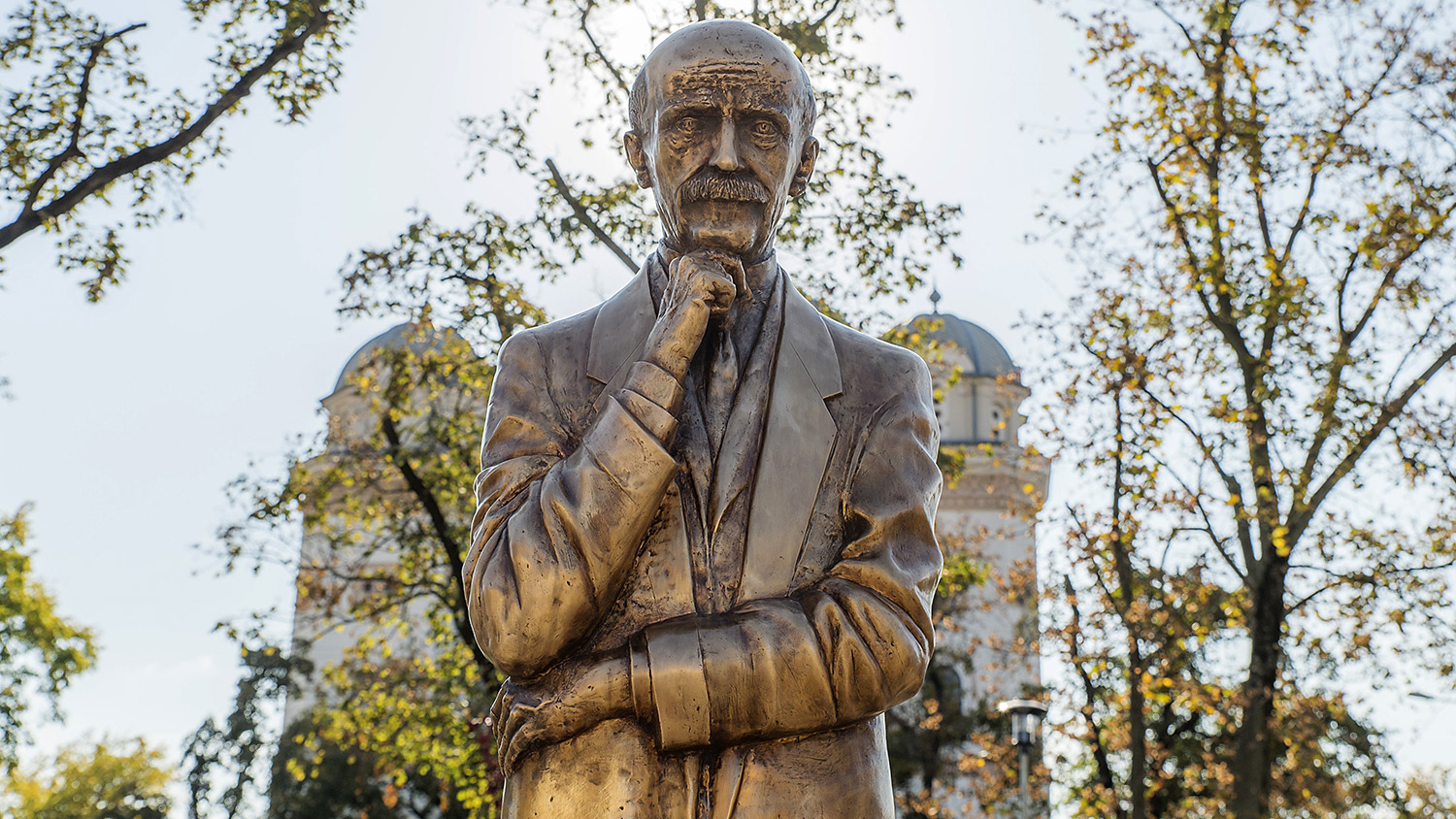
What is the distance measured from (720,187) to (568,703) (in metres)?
1.07

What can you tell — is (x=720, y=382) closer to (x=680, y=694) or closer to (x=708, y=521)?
(x=708, y=521)

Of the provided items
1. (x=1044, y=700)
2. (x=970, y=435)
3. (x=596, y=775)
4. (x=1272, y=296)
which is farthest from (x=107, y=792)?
(x=596, y=775)

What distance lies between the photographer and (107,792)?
34.8 m

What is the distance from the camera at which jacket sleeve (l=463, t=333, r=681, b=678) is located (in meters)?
2.66

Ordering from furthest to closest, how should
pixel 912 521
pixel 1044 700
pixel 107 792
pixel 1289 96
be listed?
pixel 107 792
pixel 1044 700
pixel 1289 96
pixel 912 521

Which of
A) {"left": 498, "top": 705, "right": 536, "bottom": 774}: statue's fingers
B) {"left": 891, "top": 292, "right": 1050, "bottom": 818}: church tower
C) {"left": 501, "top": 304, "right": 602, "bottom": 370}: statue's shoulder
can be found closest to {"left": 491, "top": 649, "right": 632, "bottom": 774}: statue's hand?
{"left": 498, "top": 705, "right": 536, "bottom": 774}: statue's fingers

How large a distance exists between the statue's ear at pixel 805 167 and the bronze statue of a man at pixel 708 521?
9 cm

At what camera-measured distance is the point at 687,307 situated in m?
2.84

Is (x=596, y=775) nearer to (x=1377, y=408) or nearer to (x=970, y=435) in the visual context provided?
(x=1377, y=408)

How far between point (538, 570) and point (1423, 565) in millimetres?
13210

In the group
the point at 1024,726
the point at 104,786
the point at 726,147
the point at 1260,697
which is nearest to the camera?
the point at 726,147

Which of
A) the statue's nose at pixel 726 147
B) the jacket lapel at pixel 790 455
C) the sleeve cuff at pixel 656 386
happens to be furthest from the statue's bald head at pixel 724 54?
the sleeve cuff at pixel 656 386

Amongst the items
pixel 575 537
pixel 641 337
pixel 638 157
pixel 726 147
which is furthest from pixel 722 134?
pixel 575 537

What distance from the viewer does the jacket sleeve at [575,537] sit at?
266cm
